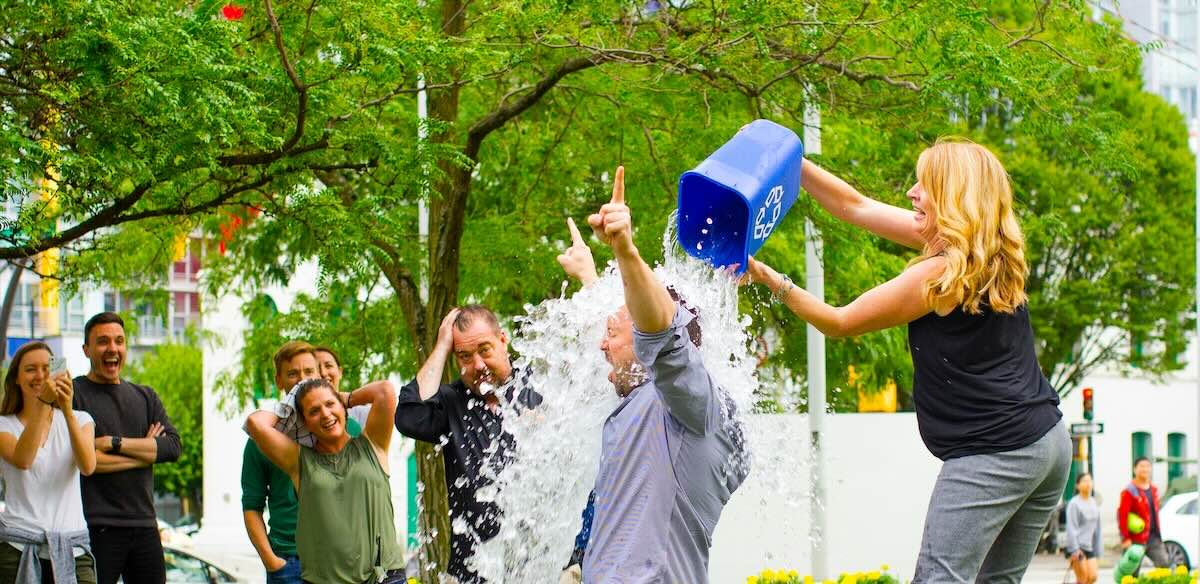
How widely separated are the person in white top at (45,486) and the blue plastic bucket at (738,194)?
146 inches

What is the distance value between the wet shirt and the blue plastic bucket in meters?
0.49

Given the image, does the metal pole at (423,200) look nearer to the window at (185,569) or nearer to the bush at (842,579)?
the window at (185,569)

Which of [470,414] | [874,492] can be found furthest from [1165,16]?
[470,414]

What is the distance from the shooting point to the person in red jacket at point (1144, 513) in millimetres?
18234

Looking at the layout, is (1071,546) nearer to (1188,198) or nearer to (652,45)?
(652,45)

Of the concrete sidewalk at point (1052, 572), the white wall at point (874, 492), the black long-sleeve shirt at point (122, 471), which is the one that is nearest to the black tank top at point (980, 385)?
the black long-sleeve shirt at point (122, 471)

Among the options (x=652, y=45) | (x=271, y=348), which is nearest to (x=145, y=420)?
(x=652, y=45)

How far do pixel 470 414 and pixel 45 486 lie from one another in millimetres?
2418

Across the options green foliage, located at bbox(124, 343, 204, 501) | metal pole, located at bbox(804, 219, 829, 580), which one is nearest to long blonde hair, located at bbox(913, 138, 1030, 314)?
metal pole, located at bbox(804, 219, 829, 580)

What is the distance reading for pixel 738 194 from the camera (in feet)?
14.4

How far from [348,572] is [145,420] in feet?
6.55

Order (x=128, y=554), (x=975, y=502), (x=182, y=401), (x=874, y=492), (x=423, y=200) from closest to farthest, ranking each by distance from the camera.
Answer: (x=975, y=502) → (x=128, y=554) → (x=423, y=200) → (x=874, y=492) → (x=182, y=401)

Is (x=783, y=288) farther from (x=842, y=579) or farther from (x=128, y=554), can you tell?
(x=842, y=579)

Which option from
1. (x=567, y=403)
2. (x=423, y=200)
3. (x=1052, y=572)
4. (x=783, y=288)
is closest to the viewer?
(x=783, y=288)
